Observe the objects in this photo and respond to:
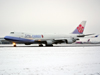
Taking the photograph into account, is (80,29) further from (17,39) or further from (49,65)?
(49,65)

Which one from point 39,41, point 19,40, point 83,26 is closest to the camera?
point 19,40

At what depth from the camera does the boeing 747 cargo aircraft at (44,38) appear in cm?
3222

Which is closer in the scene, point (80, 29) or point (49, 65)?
point (49, 65)

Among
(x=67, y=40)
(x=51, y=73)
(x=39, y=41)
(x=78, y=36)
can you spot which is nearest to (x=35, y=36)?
(x=39, y=41)

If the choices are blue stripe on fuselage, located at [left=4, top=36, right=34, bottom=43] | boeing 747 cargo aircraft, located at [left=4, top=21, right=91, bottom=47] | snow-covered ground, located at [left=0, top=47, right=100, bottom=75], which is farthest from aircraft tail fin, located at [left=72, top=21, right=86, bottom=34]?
snow-covered ground, located at [left=0, top=47, right=100, bottom=75]

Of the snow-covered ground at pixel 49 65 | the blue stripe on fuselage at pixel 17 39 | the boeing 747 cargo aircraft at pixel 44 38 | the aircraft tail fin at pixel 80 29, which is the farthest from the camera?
the aircraft tail fin at pixel 80 29

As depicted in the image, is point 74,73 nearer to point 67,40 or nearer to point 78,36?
point 67,40

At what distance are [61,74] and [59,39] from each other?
28.9 m

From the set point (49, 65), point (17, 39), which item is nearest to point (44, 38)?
point (17, 39)

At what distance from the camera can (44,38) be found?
116 ft

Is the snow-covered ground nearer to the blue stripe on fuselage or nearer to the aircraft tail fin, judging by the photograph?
the blue stripe on fuselage

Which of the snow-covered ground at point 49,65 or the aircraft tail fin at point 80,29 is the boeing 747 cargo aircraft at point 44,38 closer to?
the aircraft tail fin at point 80,29

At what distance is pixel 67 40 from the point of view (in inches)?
1407

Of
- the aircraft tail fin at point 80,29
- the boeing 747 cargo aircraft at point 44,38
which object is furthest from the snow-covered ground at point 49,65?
the aircraft tail fin at point 80,29
